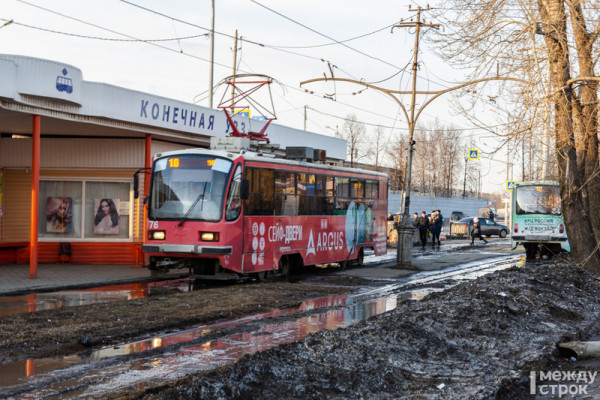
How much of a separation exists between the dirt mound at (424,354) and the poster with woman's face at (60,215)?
13645 millimetres

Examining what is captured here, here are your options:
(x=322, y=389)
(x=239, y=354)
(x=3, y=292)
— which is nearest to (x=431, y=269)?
(x=3, y=292)

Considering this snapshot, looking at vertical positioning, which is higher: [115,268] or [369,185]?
[369,185]

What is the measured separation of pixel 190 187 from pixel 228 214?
117 cm

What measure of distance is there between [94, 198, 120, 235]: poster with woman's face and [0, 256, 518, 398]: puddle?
10.6m

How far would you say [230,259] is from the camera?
16.8 metres

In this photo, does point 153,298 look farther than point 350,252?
No

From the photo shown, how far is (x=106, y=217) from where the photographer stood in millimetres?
22828

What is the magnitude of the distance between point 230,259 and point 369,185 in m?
8.53

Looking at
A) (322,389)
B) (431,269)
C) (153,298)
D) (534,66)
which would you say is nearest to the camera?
(322,389)

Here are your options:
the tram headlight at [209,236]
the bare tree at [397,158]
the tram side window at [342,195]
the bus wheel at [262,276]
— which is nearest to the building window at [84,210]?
the bus wheel at [262,276]

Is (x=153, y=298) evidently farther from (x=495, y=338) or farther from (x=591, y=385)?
(x=591, y=385)

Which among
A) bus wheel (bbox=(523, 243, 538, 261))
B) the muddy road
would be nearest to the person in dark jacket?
bus wheel (bbox=(523, 243, 538, 261))

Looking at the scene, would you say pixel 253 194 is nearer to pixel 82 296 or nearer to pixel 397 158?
pixel 82 296

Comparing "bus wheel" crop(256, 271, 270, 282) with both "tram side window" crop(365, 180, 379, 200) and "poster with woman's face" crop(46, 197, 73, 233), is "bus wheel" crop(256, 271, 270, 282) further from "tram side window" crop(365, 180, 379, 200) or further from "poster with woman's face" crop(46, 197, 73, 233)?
"poster with woman's face" crop(46, 197, 73, 233)
